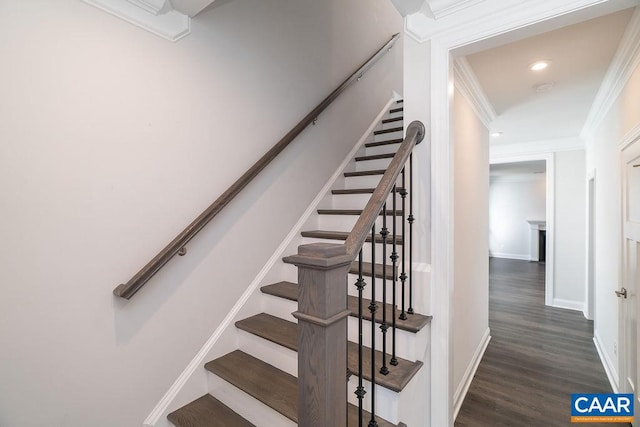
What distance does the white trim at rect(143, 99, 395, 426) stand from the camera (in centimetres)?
157

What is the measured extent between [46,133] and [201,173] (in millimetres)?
692

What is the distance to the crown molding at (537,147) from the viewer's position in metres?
4.25

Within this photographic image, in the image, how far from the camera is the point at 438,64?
1545 millimetres

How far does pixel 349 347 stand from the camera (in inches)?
61.0

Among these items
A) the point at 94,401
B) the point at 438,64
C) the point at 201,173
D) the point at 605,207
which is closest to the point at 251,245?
the point at 201,173

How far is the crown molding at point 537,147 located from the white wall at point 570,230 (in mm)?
89

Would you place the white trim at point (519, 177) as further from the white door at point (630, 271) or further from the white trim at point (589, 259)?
the white door at point (630, 271)

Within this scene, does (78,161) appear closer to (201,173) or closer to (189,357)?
(201,173)

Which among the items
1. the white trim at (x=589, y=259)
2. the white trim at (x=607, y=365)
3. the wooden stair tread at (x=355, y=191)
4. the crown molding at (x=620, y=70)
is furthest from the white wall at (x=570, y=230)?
the wooden stair tread at (x=355, y=191)

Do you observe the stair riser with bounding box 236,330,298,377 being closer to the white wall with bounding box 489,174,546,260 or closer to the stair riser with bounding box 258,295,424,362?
the stair riser with bounding box 258,295,424,362

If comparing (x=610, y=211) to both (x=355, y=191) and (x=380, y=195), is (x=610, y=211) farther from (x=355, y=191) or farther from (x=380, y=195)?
(x=380, y=195)

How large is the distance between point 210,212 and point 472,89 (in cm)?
223

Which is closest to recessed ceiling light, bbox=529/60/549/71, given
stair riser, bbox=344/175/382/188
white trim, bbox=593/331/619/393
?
stair riser, bbox=344/175/382/188

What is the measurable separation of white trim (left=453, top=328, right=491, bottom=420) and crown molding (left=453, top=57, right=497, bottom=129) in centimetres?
222
